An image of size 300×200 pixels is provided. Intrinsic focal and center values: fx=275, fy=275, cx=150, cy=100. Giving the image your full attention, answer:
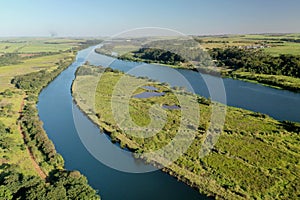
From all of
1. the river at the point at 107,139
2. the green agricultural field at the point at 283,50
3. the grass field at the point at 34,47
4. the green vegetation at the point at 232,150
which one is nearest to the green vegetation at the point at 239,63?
the river at the point at 107,139

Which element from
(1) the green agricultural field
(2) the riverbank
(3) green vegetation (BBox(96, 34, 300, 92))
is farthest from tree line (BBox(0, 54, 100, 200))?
(1) the green agricultural field

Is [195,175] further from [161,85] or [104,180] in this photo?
[161,85]

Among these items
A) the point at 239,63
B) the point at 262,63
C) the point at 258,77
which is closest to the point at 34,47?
the point at 239,63

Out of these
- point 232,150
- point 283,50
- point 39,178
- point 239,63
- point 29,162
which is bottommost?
point 29,162

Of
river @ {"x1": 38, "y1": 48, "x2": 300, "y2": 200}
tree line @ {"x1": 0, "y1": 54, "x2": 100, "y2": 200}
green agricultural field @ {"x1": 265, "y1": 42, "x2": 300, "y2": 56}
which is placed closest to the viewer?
tree line @ {"x1": 0, "y1": 54, "x2": 100, "y2": 200}

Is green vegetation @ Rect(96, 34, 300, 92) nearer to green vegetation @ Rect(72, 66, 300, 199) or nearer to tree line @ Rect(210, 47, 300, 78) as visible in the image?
tree line @ Rect(210, 47, 300, 78)

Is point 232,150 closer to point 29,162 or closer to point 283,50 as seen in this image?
point 29,162
